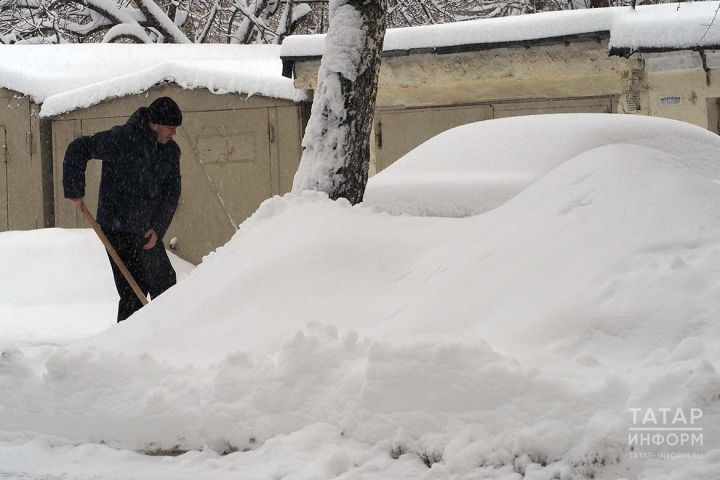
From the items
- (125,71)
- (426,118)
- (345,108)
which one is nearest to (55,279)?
(125,71)

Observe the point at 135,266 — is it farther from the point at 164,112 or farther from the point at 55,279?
the point at 55,279

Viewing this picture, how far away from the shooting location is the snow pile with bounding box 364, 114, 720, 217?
6066 mm

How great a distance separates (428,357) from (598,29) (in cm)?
723

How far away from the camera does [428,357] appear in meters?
3.53

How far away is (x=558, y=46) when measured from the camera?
1028cm

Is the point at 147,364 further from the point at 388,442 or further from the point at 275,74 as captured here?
the point at 275,74

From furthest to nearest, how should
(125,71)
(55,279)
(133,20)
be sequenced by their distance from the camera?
(133,20), (125,71), (55,279)

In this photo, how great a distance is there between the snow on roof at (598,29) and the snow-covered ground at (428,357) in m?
5.09

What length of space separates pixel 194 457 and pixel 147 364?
0.63m

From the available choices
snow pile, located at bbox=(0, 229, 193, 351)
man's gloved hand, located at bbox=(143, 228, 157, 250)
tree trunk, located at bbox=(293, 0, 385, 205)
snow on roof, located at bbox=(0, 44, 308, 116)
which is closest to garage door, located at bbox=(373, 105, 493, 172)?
snow on roof, located at bbox=(0, 44, 308, 116)

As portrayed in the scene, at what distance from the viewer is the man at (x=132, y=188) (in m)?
6.49

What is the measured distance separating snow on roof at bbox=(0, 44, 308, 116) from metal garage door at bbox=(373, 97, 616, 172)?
3.55 feet

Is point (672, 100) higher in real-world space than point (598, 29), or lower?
lower

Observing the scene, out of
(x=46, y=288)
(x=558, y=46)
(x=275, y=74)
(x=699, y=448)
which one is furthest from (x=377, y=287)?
(x=275, y=74)
